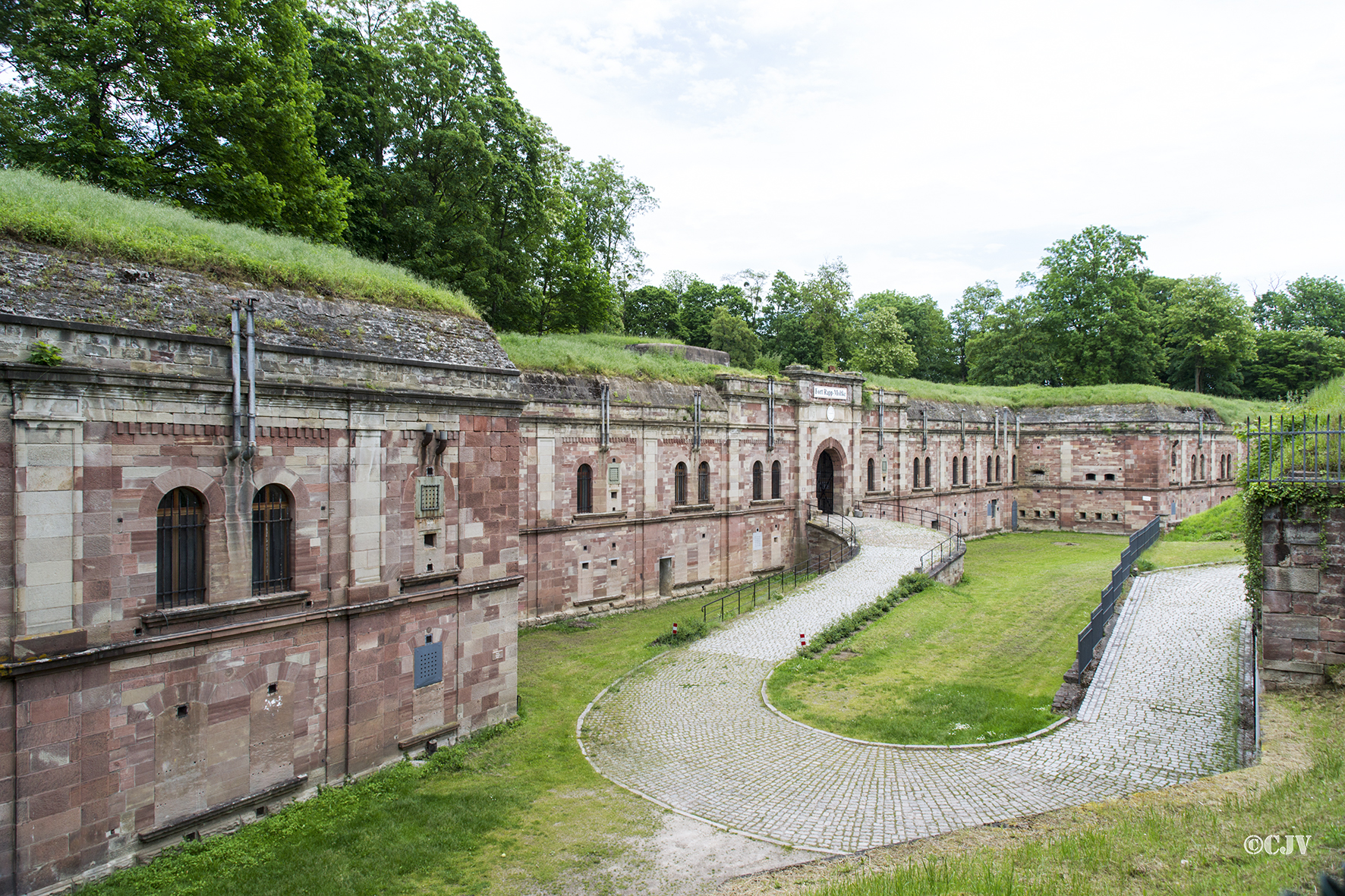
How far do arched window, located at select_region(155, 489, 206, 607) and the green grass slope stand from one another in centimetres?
415

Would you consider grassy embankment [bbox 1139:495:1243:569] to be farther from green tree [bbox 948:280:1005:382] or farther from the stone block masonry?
green tree [bbox 948:280:1005:382]

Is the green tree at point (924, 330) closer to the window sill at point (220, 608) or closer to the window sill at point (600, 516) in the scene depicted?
the window sill at point (600, 516)

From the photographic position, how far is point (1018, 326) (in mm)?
67188

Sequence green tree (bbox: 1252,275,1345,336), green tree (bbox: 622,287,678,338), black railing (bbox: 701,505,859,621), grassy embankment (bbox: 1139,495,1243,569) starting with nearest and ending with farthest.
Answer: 1. black railing (bbox: 701,505,859,621)
2. grassy embankment (bbox: 1139,495,1243,569)
3. green tree (bbox: 622,287,678,338)
4. green tree (bbox: 1252,275,1345,336)

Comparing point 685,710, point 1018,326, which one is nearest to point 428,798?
point 685,710

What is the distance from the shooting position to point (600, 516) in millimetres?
26891

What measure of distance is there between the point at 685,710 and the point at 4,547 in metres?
12.8

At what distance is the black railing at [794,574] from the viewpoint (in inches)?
1068

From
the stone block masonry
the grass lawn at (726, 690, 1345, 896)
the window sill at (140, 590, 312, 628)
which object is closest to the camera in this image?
the grass lawn at (726, 690, 1345, 896)

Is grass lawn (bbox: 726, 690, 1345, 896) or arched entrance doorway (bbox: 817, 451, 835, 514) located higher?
arched entrance doorway (bbox: 817, 451, 835, 514)

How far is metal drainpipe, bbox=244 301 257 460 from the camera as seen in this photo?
11.5 meters

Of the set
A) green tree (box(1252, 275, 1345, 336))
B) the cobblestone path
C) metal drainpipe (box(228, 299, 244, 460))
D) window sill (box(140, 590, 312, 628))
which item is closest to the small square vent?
window sill (box(140, 590, 312, 628))

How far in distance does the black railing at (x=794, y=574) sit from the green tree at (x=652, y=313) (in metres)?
31.3

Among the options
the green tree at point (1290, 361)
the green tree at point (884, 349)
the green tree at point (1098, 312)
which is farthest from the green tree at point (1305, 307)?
the green tree at point (884, 349)
